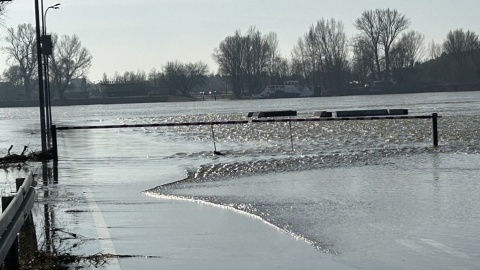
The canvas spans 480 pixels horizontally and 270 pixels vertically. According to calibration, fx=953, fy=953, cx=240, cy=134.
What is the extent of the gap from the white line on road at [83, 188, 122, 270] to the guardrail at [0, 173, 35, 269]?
38.9 inches

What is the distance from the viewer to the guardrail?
810 centimetres

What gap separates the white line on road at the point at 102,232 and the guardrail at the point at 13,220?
988mm

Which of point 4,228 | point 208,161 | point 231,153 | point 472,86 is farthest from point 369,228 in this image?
point 472,86

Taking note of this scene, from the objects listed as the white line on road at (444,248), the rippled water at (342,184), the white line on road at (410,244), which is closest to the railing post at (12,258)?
the rippled water at (342,184)

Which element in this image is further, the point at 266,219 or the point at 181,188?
the point at 181,188

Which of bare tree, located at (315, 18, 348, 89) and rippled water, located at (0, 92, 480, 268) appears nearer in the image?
rippled water, located at (0, 92, 480, 268)

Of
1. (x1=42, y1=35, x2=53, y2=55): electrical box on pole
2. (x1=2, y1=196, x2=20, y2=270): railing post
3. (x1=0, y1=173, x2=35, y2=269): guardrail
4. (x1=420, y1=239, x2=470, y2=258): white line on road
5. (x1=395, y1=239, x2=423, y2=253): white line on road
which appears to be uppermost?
(x1=42, y1=35, x2=53, y2=55): electrical box on pole

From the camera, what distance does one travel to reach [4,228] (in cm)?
818

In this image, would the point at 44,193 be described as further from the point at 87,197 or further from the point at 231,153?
the point at 231,153

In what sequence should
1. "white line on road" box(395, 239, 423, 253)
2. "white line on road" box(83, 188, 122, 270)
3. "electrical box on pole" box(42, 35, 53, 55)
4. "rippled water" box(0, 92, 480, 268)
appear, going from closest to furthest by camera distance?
"white line on road" box(83, 188, 122, 270), "white line on road" box(395, 239, 423, 253), "rippled water" box(0, 92, 480, 268), "electrical box on pole" box(42, 35, 53, 55)

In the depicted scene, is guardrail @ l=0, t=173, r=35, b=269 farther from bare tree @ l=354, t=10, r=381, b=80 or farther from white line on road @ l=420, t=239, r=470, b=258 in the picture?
bare tree @ l=354, t=10, r=381, b=80

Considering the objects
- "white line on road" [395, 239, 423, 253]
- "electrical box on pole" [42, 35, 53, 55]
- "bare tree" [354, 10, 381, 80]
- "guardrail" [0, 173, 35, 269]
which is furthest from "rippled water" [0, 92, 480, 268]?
"bare tree" [354, 10, 381, 80]

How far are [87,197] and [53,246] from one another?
19.5 feet

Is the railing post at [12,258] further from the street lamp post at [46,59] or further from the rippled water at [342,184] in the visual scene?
the street lamp post at [46,59]
